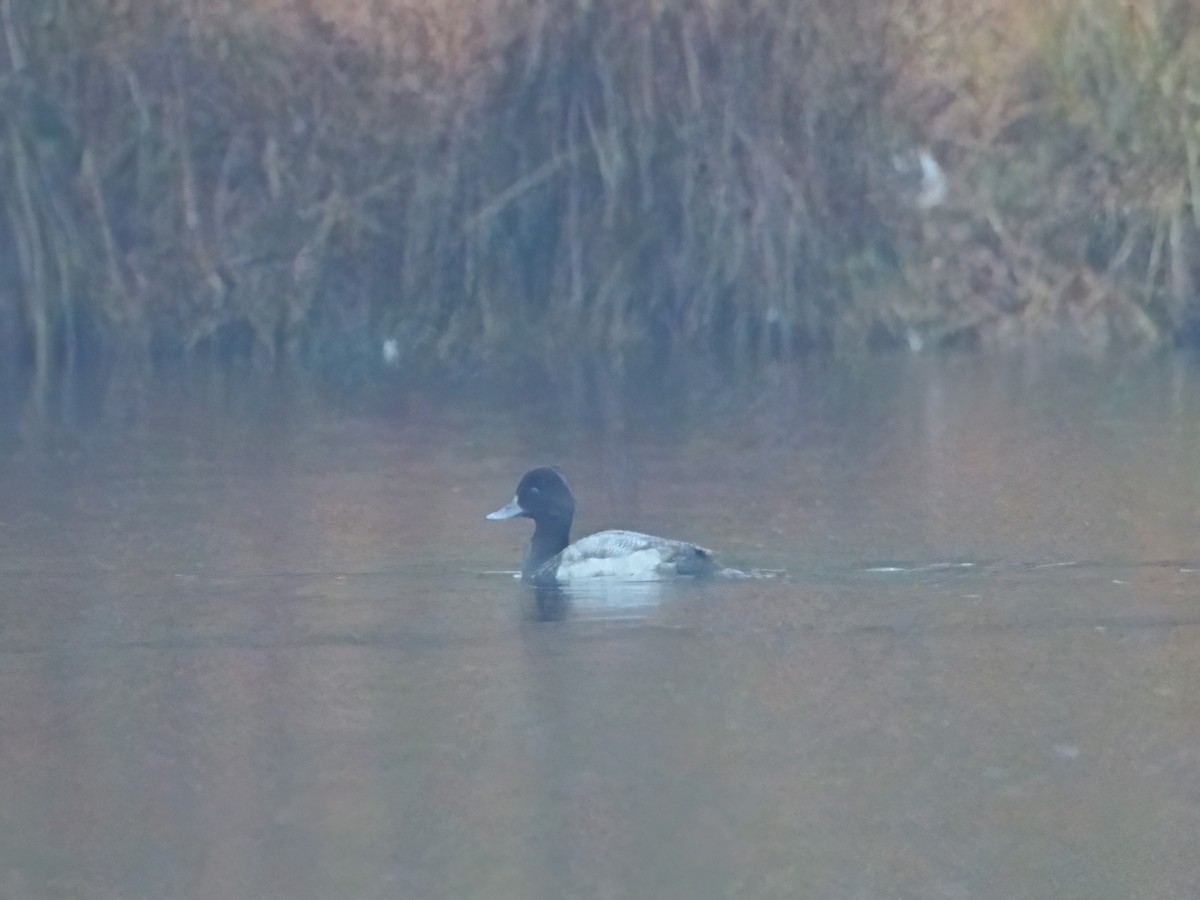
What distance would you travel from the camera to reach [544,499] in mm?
11984

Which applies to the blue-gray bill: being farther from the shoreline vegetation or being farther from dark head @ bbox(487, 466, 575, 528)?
the shoreline vegetation

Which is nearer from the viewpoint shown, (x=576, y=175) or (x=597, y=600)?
(x=597, y=600)

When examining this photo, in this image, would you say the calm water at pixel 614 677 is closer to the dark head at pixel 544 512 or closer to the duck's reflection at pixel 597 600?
the duck's reflection at pixel 597 600

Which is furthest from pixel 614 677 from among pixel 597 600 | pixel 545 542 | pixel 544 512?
pixel 544 512

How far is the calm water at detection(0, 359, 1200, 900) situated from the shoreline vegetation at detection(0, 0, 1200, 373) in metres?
6.31

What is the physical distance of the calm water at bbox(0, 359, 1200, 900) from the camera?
711 cm

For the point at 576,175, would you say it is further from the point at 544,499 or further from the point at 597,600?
the point at 597,600

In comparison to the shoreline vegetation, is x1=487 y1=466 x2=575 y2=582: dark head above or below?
below

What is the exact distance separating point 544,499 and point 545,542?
285 mm

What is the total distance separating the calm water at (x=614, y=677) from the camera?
7109 mm

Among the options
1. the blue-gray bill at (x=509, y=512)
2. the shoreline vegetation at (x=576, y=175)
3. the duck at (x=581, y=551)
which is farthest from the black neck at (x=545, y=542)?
the shoreline vegetation at (x=576, y=175)

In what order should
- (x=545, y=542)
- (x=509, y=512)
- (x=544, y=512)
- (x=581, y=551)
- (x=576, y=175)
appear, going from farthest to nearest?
(x=576, y=175), (x=509, y=512), (x=544, y=512), (x=545, y=542), (x=581, y=551)

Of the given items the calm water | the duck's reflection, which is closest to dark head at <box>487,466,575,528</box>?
the calm water

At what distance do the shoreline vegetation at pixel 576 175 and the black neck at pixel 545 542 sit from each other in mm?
10347
